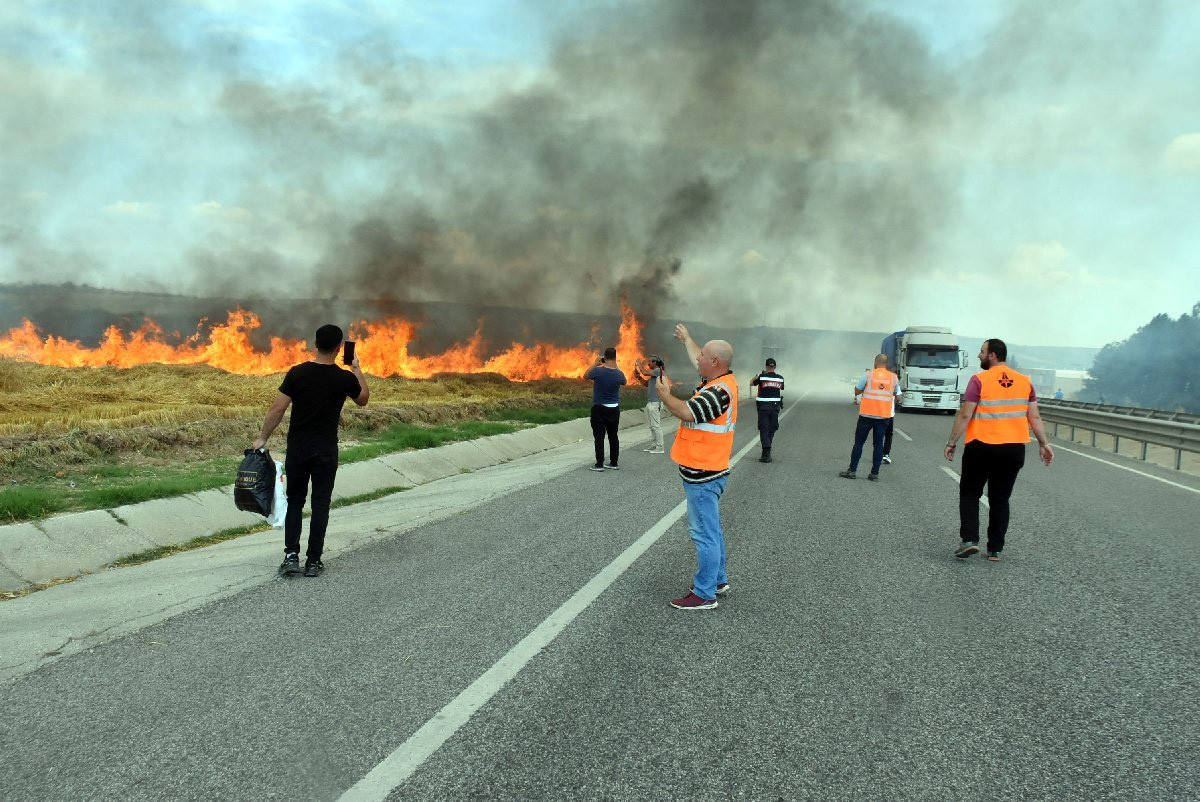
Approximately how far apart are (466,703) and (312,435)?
10.2 feet

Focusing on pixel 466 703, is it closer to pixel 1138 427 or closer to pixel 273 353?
pixel 1138 427

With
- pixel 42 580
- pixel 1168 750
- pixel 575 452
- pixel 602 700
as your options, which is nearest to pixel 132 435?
pixel 42 580

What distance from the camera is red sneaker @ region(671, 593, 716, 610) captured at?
5.18 m

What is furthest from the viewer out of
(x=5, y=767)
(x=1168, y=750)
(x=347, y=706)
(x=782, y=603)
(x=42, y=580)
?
(x=42, y=580)

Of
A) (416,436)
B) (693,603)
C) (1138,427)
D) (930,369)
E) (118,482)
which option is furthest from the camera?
(930,369)

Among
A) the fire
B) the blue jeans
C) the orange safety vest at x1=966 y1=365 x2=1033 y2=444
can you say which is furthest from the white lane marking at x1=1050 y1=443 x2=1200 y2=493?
the fire

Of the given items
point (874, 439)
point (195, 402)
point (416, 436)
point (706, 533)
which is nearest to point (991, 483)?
point (706, 533)

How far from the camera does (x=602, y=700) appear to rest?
12.1 ft

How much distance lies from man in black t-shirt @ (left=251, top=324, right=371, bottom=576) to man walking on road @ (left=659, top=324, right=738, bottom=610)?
2393mm

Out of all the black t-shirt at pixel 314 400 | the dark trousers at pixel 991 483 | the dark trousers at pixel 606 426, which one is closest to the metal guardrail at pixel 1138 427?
the dark trousers at pixel 991 483

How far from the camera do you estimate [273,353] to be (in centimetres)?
3403

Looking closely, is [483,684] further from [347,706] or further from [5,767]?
[5,767]

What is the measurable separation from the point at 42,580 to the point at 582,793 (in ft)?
16.5

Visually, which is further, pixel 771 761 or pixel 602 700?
pixel 602 700
